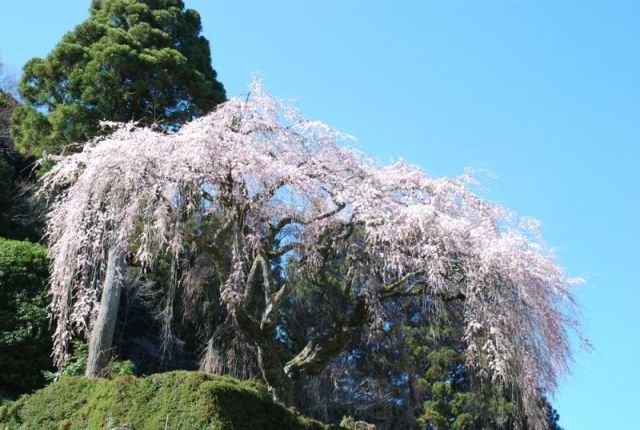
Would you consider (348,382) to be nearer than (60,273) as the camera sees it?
No

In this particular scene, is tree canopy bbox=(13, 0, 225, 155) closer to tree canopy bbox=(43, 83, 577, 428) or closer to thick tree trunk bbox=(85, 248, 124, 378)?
thick tree trunk bbox=(85, 248, 124, 378)

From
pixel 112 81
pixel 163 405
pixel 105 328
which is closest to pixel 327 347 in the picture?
pixel 163 405

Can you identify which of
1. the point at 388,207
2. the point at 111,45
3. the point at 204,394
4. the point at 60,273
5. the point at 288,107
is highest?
the point at 111,45

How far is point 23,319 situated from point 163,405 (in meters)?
4.94

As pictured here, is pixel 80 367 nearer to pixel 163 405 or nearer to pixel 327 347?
pixel 327 347

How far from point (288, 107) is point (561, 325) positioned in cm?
347

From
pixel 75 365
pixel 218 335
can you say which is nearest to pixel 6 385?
pixel 75 365

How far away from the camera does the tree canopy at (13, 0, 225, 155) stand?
11789mm

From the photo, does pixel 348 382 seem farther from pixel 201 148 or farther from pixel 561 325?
pixel 201 148

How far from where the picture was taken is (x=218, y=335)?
35.3ft

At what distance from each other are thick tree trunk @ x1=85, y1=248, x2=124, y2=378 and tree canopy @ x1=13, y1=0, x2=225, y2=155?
9.34 ft

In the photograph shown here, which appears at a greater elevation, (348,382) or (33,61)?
(33,61)

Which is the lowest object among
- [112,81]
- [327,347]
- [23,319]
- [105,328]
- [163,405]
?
[163,405]

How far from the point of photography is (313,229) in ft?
24.4
